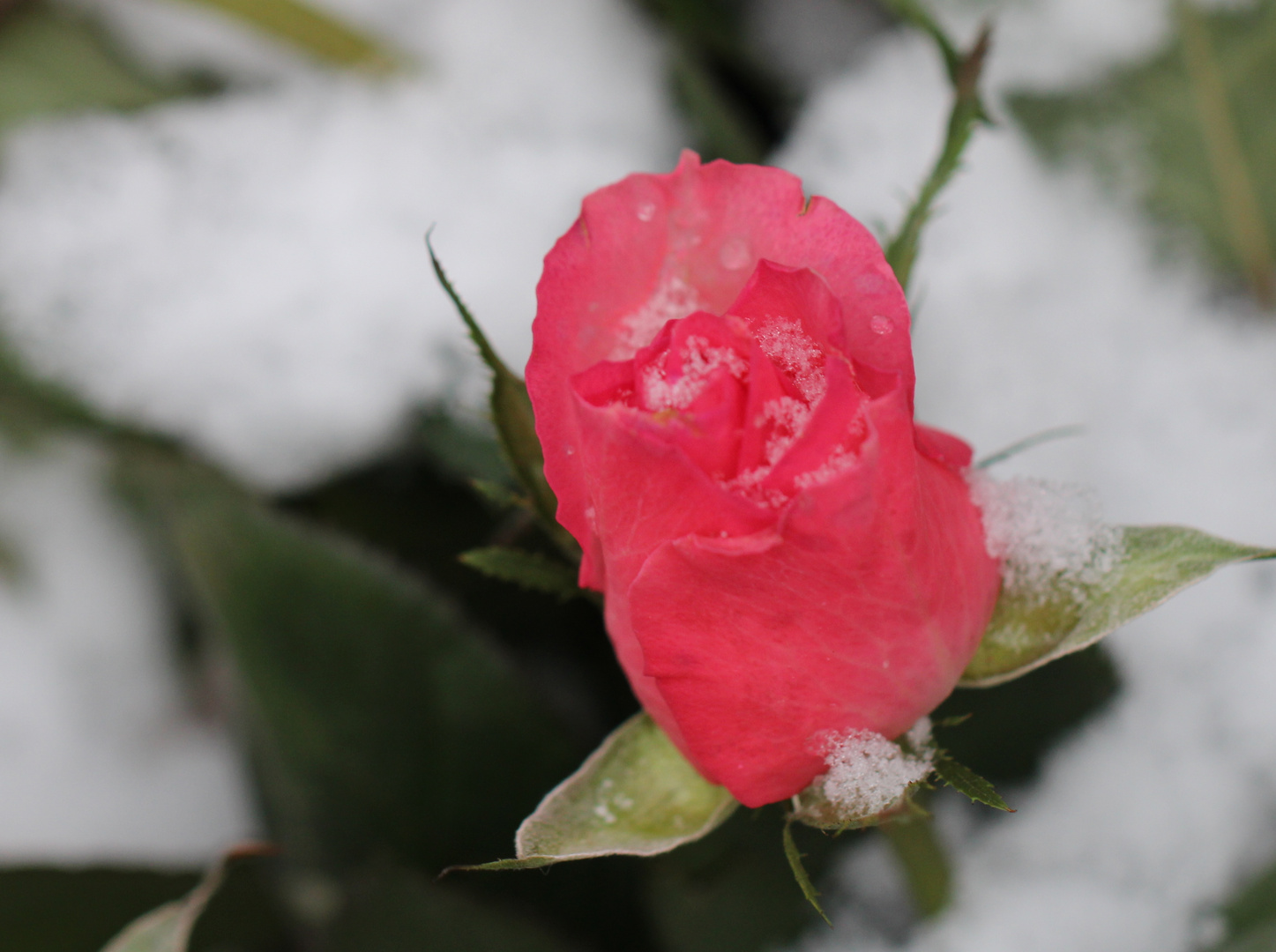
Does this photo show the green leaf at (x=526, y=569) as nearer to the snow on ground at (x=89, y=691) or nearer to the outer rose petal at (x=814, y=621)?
the outer rose petal at (x=814, y=621)

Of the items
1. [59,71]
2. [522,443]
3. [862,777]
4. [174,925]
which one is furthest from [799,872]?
[59,71]

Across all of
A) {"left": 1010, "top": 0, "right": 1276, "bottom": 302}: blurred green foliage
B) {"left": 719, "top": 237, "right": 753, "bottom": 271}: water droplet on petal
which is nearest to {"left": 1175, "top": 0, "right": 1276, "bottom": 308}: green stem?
{"left": 1010, "top": 0, "right": 1276, "bottom": 302}: blurred green foliage

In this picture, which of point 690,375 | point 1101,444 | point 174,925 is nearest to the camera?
point 690,375

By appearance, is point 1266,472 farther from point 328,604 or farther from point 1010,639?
point 328,604

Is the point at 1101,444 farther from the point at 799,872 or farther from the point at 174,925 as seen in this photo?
the point at 174,925

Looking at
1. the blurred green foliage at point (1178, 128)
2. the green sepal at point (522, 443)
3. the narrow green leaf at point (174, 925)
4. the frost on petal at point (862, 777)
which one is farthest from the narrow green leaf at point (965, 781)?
the blurred green foliage at point (1178, 128)
